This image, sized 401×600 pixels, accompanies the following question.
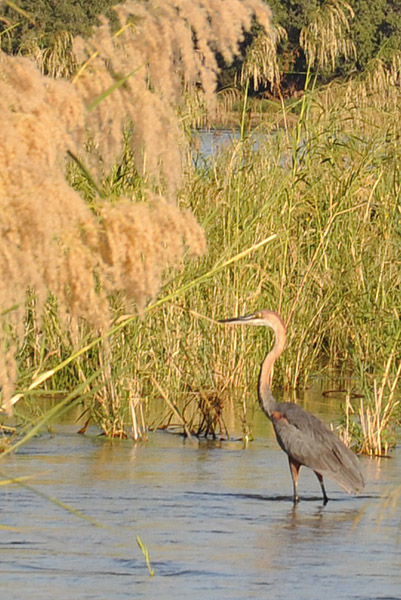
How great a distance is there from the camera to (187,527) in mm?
6348

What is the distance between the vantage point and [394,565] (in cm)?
571

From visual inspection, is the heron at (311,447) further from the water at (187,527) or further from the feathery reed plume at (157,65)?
the feathery reed plume at (157,65)

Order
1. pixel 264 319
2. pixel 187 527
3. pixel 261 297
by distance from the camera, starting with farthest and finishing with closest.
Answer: pixel 261 297, pixel 264 319, pixel 187 527

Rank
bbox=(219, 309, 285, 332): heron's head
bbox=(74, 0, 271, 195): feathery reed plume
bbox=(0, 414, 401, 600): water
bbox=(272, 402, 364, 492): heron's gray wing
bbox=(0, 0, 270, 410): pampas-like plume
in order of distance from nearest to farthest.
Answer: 1. bbox=(0, 0, 270, 410): pampas-like plume
2. bbox=(74, 0, 271, 195): feathery reed plume
3. bbox=(0, 414, 401, 600): water
4. bbox=(272, 402, 364, 492): heron's gray wing
5. bbox=(219, 309, 285, 332): heron's head

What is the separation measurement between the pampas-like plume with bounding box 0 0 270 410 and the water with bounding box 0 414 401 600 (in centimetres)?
208

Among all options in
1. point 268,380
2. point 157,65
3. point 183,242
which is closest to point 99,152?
point 157,65

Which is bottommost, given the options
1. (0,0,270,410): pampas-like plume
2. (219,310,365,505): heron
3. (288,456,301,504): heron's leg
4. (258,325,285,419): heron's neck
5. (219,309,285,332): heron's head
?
(288,456,301,504): heron's leg

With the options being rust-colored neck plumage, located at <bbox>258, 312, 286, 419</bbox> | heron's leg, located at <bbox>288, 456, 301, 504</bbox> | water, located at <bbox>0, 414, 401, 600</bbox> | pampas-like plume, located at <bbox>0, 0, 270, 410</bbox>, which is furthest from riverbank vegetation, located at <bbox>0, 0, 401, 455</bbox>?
heron's leg, located at <bbox>288, 456, 301, 504</bbox>

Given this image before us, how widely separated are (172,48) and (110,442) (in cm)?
507

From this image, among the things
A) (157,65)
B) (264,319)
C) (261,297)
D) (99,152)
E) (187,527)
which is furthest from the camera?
(261,297)

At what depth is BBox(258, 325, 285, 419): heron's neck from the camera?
25.3ft

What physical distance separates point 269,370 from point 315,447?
89 centimetres

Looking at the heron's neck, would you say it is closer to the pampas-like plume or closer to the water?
the water

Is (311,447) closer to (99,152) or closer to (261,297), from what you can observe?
(261,297)
